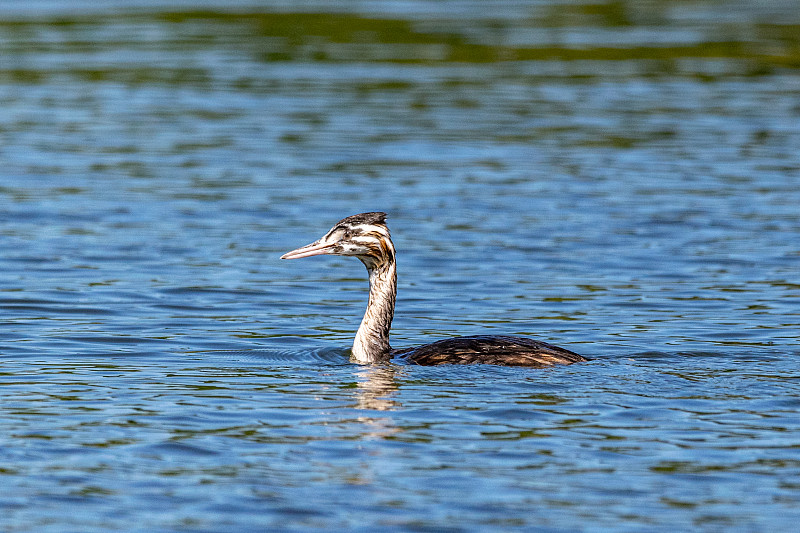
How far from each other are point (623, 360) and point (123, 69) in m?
24.5

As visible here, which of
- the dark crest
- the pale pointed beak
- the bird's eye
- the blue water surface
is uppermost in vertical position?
the dark crest

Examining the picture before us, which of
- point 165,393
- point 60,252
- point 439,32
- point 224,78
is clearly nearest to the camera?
point 165,393

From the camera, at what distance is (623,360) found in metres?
12.8

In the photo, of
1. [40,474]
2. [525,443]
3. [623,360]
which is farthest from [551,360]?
[40,474]

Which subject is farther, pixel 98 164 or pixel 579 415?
pixel 98 164

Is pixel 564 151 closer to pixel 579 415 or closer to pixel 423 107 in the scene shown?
pixel 423 107

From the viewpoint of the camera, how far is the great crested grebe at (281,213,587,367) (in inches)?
483

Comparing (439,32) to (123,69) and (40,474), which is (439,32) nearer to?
(123,69)

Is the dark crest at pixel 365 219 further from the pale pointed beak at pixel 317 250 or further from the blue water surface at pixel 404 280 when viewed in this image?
the blue water surface at pixel 404 280

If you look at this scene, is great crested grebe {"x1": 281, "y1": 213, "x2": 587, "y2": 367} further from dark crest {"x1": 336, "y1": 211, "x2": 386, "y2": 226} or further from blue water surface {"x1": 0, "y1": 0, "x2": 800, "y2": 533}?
blue water surface {"x1": 0, "y1": 0, "x2": 800, "y2": 533}

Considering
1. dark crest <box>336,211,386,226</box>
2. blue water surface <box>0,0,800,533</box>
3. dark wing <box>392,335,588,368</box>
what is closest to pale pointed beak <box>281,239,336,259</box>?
dark crest <box>336,211,386,226</box>

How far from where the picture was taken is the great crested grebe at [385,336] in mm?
12258

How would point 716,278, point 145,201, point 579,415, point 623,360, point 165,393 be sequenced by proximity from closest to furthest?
1. point 579,415
2. point 165,393
3. point 623,360
4. point 716,278
5. point 145,201

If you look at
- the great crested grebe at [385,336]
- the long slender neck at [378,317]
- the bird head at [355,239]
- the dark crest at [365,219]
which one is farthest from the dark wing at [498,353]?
the dark crest at [365,219]
